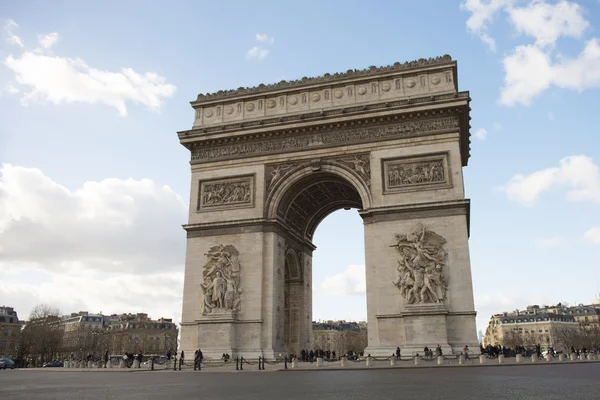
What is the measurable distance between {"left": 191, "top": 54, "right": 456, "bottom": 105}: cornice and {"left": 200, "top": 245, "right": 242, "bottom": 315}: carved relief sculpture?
8671 millimetres

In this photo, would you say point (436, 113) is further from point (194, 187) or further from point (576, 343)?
point (576, 343)

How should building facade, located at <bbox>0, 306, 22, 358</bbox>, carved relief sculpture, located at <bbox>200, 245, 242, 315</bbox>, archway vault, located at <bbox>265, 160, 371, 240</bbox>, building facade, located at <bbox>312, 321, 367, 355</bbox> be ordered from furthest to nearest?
building facade, located at <bbox>312, 321, 367, 355</bbox>
building facade, located at <bbox>0, 306, 22, 358</bbox>
archway vault, located at <bbox>265, 160, 371, 240</bbox>
carved relief sculpture, located at <bbox>200, 245, 242, 315</bbox>

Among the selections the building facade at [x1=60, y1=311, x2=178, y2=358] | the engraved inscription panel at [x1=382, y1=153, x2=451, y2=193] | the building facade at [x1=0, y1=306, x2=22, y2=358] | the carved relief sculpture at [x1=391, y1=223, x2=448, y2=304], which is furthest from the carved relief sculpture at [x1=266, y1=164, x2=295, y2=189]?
the building facade at [x1=0, y1=306, x2=22, y2=358]

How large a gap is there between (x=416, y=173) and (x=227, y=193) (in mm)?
9664

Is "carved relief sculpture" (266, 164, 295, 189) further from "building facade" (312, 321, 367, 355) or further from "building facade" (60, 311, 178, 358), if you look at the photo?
"building facade" (312, 321, 367, 355)

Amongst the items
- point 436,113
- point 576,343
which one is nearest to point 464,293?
point 436,113

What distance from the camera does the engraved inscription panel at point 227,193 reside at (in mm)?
28000

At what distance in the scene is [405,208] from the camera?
2495 centimetres

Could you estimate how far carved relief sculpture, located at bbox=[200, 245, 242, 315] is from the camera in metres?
26.1

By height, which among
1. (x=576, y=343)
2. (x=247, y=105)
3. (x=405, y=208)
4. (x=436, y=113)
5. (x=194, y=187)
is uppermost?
(x=247, y=105)

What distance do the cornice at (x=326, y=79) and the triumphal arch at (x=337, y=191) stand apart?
0.07 metres

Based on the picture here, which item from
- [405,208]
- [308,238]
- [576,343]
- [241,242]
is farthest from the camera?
[576,343]

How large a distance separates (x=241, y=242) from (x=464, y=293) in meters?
10.8

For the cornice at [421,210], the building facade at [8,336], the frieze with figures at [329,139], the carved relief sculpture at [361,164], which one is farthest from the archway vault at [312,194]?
the building facade at [8,336]
